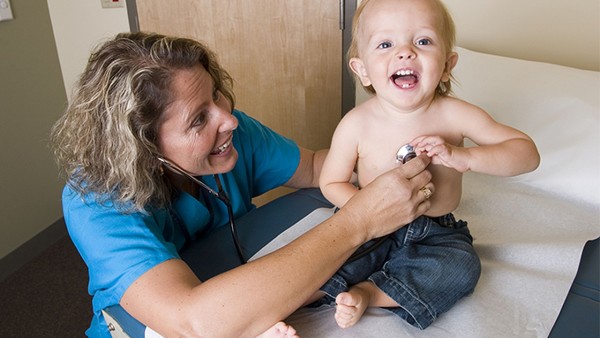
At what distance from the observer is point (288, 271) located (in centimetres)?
88

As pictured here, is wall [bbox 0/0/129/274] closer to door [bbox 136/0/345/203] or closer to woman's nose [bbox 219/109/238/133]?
door [bbox 136/0/345/203]

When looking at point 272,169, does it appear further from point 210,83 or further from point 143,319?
point 143,319

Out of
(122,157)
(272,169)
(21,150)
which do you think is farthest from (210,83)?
(21,150)

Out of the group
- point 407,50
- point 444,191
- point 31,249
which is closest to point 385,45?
point 407,50

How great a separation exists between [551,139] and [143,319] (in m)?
1.22

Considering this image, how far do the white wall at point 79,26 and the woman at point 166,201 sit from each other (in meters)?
1.53

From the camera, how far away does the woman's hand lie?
968mm

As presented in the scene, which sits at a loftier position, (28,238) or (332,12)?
(332,12)

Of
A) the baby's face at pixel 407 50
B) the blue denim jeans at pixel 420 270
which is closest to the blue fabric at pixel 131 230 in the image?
the blue denim jeans at pixel 420 270

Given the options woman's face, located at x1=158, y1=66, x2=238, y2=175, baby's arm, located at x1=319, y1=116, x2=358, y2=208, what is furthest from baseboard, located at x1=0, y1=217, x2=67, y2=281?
baby's arm, located at x1=319, y1=116, x2=358, y2=208

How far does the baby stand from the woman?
0.08 meters

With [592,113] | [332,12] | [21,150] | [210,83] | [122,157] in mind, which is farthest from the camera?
[21,150]

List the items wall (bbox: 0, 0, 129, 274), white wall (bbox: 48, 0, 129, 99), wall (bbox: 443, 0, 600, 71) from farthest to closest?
1. white wall (bbox: 48, 0, 129, 99)
2. wall (bbox: 0, 0, 129, 274)
3. wall (bbox: 443, 0, 600, 71)

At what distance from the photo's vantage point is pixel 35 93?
251cm
